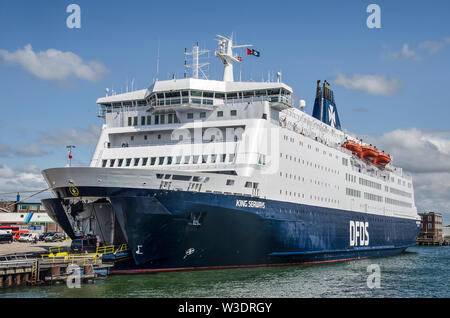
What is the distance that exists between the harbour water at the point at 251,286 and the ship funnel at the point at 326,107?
17947 millimetres

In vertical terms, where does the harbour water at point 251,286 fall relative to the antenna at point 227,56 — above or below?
below

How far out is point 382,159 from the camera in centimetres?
4422

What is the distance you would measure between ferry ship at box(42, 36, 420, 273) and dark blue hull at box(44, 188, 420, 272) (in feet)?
0.16

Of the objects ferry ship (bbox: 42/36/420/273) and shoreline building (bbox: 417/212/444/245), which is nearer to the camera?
ferry ship (bbox: 42/36/420/273)

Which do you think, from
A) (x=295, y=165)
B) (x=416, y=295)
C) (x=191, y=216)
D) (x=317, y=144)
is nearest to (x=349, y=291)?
(x=416, y=295)

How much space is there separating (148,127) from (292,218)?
9.63 m

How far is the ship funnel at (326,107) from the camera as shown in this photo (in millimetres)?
42844

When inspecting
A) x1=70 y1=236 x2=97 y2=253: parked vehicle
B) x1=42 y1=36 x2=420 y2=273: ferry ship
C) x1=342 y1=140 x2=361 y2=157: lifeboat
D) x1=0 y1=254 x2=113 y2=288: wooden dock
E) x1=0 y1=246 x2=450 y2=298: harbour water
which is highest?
x1=342 y1=140 x2=361 y2=157: lifeboat

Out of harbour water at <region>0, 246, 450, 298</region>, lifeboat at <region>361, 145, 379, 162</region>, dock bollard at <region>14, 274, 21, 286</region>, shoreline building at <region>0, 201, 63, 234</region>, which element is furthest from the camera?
shoreline building at <region>0, 201, 63, 234</region>

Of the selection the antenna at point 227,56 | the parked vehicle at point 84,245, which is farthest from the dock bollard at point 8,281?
the antenna at point 227,56

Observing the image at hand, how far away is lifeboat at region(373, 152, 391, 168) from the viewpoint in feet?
143

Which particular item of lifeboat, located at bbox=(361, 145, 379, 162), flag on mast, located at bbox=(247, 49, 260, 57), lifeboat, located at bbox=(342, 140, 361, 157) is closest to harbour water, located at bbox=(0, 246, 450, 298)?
lifeboat, located at bbox=(342, 140, 361, 157)

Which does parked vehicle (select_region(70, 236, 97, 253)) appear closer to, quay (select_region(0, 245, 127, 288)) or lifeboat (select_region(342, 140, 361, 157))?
quay (select_region(0, 245, 127, 288))

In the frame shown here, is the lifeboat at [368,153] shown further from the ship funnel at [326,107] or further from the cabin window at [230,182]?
the cabin window at [230,182]
